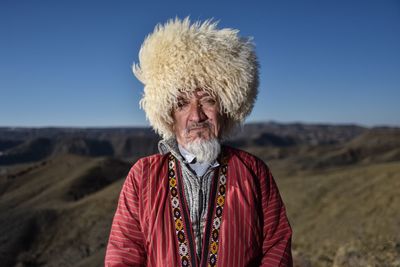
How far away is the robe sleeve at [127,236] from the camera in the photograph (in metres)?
2.26

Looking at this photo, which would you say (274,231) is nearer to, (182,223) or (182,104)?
(182,223)

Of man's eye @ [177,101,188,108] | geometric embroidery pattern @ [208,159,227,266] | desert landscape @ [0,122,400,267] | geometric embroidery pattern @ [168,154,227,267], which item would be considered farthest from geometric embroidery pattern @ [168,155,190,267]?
desert landscape @ [0,122,400,267]

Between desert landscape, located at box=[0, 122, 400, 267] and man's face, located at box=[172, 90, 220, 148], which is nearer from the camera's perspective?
man's face, located at box=[172, 90, 220, 148]

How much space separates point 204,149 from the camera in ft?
7.83

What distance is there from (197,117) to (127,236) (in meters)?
0.67

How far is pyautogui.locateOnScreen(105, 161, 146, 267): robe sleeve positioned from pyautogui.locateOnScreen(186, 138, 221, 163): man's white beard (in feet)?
1.10

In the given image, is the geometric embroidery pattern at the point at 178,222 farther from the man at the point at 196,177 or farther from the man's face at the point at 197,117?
the man's face at the point at 197,117

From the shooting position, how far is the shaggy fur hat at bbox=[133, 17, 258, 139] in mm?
2445

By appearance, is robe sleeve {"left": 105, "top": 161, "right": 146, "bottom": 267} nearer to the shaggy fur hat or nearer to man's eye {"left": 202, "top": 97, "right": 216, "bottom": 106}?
the shaggy fur hat

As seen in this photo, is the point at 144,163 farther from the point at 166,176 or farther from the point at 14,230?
the point at 14,230

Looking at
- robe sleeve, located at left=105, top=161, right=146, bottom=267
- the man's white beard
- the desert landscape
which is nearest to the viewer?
robe sleeve, located at left=105, top=161, right=146, bottom=267

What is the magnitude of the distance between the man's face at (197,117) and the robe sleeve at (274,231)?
38 centimetres

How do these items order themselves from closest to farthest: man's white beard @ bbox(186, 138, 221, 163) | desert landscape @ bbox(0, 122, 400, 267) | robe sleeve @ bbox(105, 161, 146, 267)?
robe sleeve @ bbox(105, 161, 146, 267) → man's white beard @ bbox(186, 138, 221, 163) → desert landscape @ bbox(0, 122, 400, 267)

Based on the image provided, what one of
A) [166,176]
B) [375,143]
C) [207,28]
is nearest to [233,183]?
[166,176]
